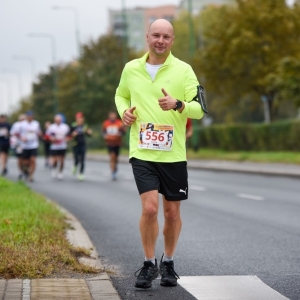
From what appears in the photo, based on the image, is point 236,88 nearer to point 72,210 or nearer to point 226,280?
point 72,210

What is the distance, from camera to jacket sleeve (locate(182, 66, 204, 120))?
718cm

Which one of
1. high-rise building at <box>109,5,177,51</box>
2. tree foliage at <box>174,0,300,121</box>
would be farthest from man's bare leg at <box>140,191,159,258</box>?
high-rise building at <box>109,5,177,51</box>

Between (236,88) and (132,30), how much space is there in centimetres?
12206

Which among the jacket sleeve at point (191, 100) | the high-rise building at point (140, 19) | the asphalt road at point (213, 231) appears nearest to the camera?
the jacket sleeve at point (191, 100)

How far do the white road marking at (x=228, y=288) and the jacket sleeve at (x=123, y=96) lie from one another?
1.46m

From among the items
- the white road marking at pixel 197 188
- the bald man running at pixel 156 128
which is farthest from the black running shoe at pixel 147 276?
the white road marking at pixel 197 188

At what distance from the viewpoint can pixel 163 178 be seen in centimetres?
736

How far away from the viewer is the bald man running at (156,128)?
7254mm

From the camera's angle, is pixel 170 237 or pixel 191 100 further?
pixel 170 237

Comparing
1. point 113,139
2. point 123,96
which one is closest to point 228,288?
point 123,96

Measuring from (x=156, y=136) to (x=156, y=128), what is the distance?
0.22ft

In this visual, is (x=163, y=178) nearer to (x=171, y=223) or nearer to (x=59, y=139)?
(x=171, y=223)

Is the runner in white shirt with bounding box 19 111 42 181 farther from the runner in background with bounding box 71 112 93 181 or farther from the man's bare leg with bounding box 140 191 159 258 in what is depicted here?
the man's bare leg with bounding box 140 191 159 258

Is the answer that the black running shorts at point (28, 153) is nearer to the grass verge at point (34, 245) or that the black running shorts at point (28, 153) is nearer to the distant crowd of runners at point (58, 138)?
the distant crowd of runners at point (58, 138)
